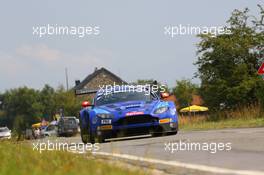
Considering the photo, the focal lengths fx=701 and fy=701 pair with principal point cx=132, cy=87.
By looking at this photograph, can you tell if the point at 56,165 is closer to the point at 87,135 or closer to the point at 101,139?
the point at 101,139

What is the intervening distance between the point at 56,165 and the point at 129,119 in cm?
737

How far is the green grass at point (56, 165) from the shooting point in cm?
720

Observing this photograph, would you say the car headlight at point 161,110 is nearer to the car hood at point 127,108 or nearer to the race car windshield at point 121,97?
the car hood at point 127,108

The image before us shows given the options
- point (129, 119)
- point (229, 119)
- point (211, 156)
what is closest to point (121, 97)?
point (129, 119)

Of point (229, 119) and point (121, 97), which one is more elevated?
point (121, 97)

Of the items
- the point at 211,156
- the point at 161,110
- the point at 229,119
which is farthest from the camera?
the point at 229,119

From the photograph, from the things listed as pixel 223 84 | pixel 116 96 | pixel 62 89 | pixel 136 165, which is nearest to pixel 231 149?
pixel 136 165

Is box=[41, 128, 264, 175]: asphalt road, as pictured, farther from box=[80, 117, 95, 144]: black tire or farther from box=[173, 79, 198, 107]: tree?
box=[173, 79, 198, 107]: tree

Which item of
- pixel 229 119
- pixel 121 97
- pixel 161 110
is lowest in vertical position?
pixel 229 119

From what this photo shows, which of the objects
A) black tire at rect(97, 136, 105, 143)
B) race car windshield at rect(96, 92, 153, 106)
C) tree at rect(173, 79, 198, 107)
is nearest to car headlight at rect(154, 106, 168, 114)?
race car windshield at rect(96, 92, 153, 106)

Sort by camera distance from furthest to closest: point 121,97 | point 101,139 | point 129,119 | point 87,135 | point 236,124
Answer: point 236,124 → point 121,97 → point 87,135 → point 101,139 → point 129,119

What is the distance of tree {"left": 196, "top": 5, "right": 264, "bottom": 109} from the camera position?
41844 millimetres

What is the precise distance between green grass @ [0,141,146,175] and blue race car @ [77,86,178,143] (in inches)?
190

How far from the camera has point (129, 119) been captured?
16297 millimetres
